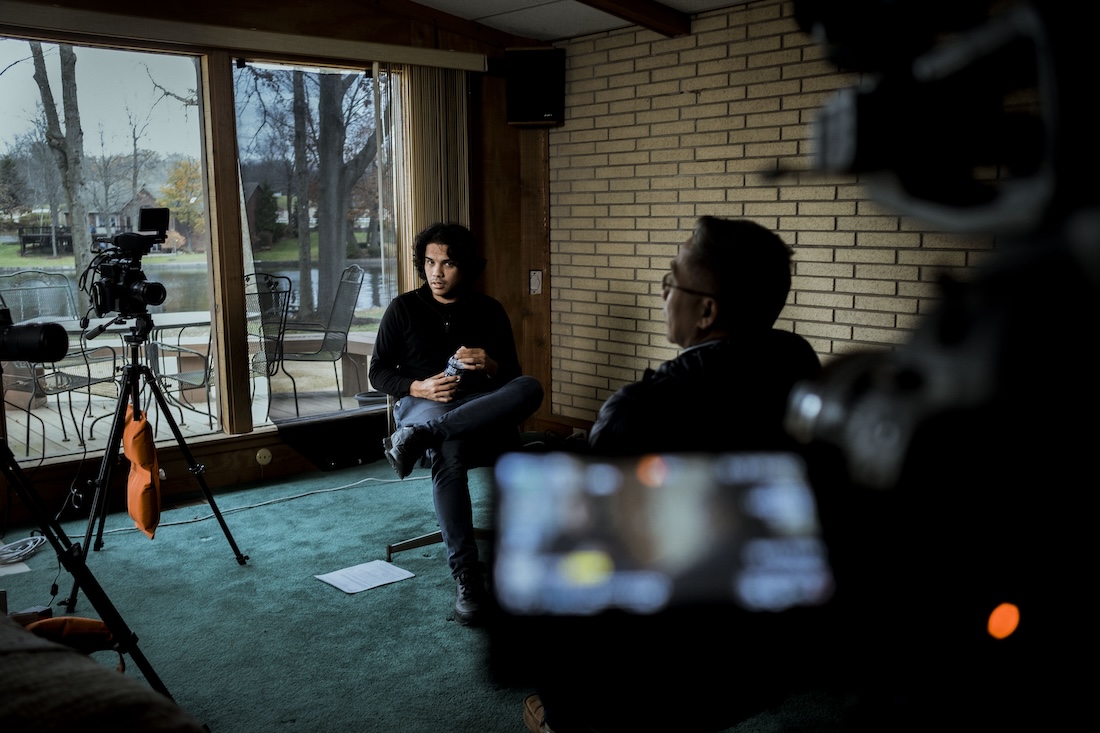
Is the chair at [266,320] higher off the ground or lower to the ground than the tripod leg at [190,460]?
higher

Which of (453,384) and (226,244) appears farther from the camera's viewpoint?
(226,244)

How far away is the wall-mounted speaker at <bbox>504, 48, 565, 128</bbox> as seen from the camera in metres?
5.24

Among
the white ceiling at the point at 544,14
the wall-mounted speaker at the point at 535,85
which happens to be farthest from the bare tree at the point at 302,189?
the wall-mounted speaker at the point at 535,85

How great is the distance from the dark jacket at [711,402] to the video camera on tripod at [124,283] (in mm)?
2130

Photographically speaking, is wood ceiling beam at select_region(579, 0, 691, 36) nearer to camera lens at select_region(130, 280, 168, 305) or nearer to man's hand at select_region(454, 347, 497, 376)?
man's hand at select_region(454, 347, 497, 376)

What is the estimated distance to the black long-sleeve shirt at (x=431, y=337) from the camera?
3748 millimetres

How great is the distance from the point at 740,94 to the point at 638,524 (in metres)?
3.51

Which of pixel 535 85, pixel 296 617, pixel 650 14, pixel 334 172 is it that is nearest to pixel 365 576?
pixel 296 617

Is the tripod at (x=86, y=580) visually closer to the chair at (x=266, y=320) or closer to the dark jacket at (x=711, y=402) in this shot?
the dark jacket at (x=711, y=402)

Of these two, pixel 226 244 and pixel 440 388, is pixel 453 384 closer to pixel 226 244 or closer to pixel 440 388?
pixel 440 388

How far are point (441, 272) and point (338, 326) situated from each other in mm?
1554

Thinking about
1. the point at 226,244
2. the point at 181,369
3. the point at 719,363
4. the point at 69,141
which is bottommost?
the point at 181,369

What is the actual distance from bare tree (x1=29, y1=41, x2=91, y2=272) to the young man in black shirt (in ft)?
5.44

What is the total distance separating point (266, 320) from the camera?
484 cm
